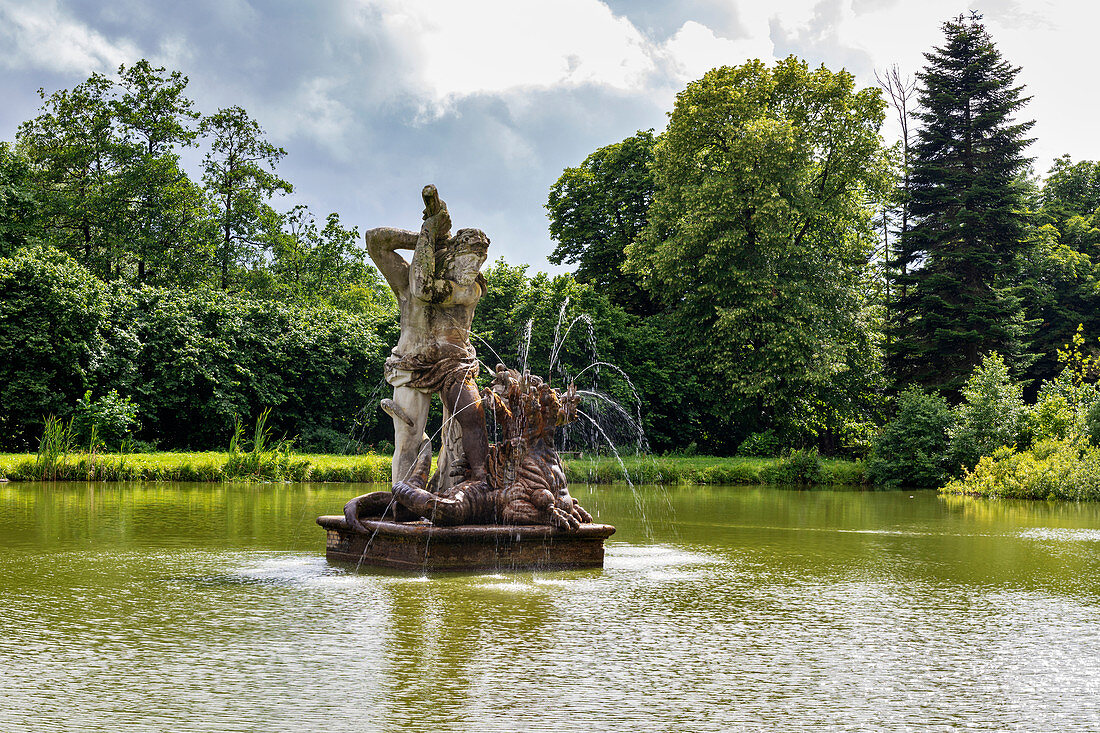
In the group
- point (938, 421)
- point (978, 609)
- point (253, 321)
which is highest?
point (253, 321)

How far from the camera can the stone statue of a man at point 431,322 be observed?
923 cm

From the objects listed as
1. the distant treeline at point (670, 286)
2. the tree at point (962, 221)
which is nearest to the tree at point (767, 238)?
the distant treeline at point (670, 286)

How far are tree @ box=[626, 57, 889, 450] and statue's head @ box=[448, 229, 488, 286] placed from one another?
22.8 m

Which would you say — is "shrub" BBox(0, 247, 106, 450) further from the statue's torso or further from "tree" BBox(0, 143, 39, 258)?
the statue's torso

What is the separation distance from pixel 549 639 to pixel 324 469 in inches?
753

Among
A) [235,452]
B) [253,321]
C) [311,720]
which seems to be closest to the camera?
[311,720]

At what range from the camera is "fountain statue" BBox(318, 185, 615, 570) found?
8.22 metres

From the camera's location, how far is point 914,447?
26438mm

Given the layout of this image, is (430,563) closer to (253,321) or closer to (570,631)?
(570,631)

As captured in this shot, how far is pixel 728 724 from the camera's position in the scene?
12.4ft

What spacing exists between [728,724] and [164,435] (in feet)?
95.6

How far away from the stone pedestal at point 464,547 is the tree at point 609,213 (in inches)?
1218

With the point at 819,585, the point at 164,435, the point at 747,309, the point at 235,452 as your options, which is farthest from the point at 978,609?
the point at 164,435

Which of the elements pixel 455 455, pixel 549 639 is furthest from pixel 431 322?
pixel 549 639
